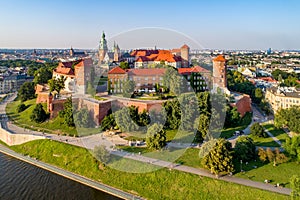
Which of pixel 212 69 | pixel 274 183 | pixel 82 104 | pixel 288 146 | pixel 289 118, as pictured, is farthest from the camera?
pixel 212 69

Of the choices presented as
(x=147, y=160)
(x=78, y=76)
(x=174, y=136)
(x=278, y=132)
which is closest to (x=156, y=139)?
(x=147, y=160)

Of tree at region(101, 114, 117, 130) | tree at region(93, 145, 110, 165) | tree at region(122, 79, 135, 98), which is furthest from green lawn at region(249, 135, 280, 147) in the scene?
tree at region(122, 79, 135, 98)

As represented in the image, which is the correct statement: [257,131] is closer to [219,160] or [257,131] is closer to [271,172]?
[271,172]

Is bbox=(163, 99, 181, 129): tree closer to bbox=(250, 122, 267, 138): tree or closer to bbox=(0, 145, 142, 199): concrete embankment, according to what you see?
bbox=(250, 122, 267, 138): tree

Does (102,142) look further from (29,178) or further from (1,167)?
(1,167)

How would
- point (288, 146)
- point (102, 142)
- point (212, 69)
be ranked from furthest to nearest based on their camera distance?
point (212, 69) → point (102, 142) → point (288, 146)

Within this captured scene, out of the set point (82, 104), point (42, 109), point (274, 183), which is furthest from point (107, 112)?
point (274, 183)

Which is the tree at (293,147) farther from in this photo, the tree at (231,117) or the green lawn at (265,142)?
the tree at (231,117)
